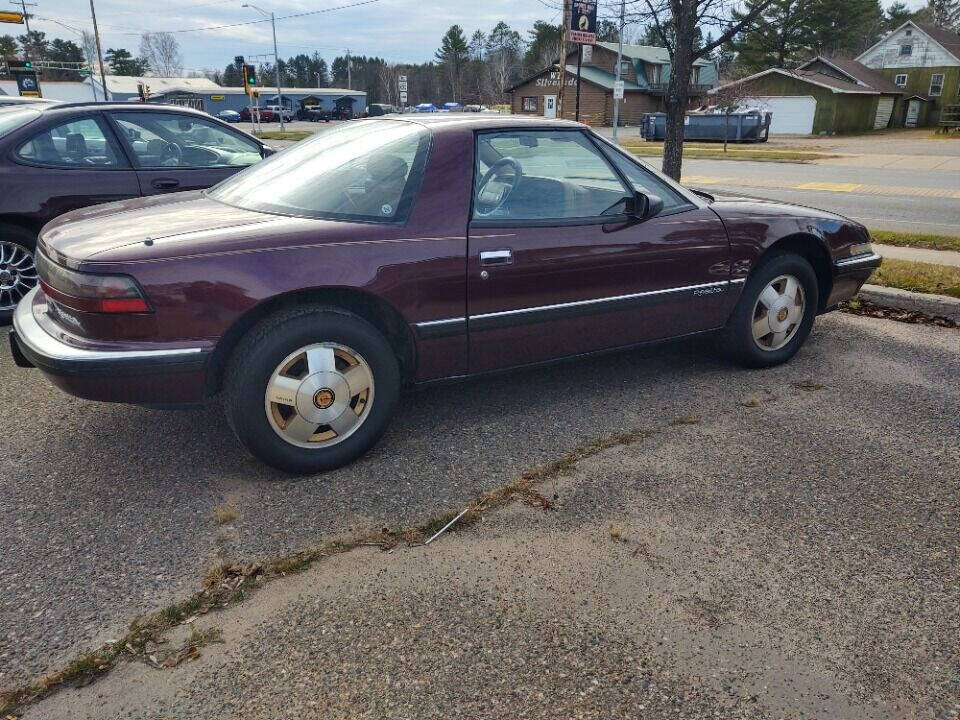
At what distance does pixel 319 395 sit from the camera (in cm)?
318

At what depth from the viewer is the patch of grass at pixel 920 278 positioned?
6.10 m

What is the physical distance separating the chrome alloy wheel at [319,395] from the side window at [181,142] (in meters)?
3.51

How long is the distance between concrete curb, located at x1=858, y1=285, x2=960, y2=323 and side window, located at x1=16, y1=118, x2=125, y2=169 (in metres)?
5.93

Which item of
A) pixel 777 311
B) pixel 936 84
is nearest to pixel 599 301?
pixel 777 311

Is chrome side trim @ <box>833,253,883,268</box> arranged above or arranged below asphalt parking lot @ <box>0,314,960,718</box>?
above

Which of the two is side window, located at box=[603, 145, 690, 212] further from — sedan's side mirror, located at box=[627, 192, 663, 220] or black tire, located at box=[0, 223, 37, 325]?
black tire, located at box=[0, 223, 37, 325]

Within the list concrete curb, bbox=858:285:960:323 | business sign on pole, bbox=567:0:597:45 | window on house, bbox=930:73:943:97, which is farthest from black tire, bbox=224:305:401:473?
window on house, bbox=930:73:943:97

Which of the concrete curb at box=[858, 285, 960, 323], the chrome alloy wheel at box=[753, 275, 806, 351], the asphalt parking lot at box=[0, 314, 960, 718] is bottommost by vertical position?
the asphalt parking lot at box=[0, 314, 960, 718]

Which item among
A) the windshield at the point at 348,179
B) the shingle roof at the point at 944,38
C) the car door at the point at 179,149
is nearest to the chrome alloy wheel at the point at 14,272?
the car door at the point at 179,149

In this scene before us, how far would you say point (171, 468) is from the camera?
3.34 meters

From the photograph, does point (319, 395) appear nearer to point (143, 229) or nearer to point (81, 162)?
point (143, 229)

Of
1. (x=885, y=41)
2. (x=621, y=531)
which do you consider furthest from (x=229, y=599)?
(x=885, y=41)

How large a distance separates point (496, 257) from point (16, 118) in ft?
13.8

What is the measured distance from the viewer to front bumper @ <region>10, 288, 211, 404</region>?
9.54 ft
